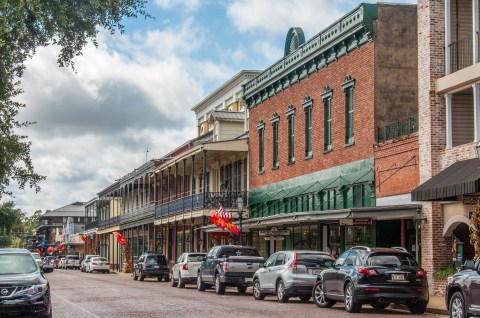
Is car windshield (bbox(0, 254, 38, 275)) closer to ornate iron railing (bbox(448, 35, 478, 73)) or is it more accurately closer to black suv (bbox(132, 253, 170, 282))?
ornate iron railing (bbox(448, 35, 478, 73))

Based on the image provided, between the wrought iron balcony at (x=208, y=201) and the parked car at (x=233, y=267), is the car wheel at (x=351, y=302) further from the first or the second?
the wrought iron balcony at (x=208, y=201)

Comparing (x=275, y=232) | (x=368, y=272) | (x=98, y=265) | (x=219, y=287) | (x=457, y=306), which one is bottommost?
(x=98, y=265)

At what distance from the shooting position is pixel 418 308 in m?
21.9

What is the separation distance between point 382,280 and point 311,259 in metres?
4.88

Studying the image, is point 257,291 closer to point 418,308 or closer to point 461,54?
point 418,308

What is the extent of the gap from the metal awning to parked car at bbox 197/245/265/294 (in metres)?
7.87

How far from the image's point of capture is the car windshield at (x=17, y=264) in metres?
18.6

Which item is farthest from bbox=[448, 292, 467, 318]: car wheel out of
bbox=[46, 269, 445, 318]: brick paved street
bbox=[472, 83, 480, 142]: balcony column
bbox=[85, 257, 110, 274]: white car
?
bbox=[85, 257, 110, 274]: white car

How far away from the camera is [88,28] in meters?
19.6

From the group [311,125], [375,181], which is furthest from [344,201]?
[311,125]

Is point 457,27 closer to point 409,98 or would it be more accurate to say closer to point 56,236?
point 409,98

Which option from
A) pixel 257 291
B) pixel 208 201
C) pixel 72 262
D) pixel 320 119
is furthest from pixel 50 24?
pixel 72 262

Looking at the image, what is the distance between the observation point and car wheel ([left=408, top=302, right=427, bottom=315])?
21688 mm

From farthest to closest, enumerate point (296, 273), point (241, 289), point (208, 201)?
1. point (208, 201)
2. point (241, 289)
3. point (296, 273)
